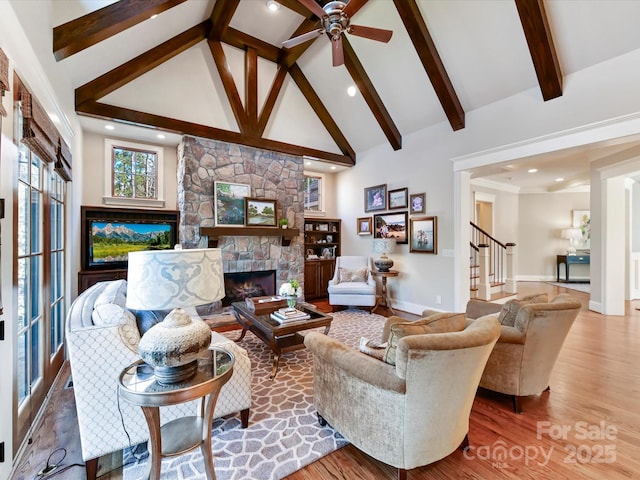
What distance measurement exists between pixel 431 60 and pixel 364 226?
3272 mm

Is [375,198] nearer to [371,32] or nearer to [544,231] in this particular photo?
[371,32]

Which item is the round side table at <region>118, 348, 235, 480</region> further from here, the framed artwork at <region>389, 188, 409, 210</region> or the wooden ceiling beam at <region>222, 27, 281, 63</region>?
the wooden ceiling beam at <region>222, 27, 281, 63</region>

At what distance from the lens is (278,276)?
5.60 meters

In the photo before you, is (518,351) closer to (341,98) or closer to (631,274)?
(341,98)

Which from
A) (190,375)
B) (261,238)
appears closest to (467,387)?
(190,375)

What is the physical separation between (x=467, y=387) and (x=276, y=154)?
5043 mm

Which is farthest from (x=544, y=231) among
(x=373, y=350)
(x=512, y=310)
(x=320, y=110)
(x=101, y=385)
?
(x=101, y=385)

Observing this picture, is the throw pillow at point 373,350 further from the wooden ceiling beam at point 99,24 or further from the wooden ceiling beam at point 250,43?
the wooden ceiling beam at point 250,43

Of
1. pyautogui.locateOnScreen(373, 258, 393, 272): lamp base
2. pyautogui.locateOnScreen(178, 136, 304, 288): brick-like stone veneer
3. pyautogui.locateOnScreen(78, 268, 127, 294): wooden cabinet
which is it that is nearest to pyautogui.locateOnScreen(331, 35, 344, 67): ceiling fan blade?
pyautogui.locateOnScreen(178, 136, 304, 288): brick-like stone veneer

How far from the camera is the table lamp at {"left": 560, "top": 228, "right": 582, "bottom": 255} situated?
8.02 meters

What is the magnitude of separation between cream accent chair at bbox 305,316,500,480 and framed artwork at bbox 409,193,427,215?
3679 mm

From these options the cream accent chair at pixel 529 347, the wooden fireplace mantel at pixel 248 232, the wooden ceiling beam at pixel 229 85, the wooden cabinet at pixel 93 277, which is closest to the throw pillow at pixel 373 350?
the cream accent chair at pixel 529 347

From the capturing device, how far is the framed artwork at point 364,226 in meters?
6.17

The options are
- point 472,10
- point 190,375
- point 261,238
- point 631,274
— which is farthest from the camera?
point 631,274
